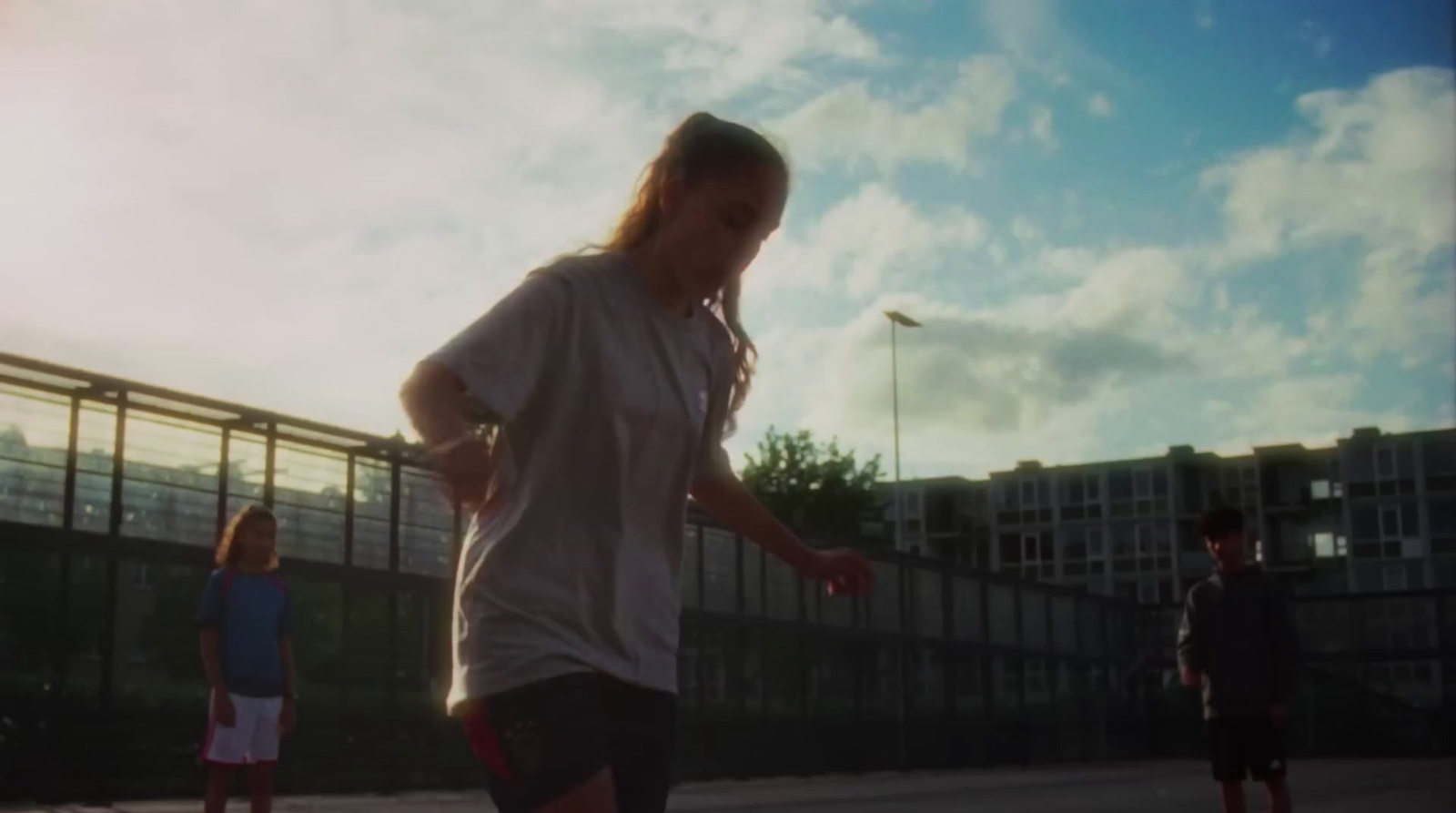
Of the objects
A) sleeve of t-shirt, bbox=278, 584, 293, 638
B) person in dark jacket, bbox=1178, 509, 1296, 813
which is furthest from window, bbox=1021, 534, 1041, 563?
sleeve of t-shirt, bbox=278, 584, 293, 638

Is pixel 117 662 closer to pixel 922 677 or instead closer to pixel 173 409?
pixel 173 409

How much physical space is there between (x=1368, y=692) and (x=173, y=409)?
902 inches

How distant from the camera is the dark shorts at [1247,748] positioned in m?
8.45

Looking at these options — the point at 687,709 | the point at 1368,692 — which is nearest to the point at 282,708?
the point at 687,709

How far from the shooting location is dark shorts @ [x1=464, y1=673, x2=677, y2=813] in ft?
8.54

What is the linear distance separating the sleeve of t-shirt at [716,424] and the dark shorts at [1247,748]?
587 centimetres

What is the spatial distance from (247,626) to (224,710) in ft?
1.25

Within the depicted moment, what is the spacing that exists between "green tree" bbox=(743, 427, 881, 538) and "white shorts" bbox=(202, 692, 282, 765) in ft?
153

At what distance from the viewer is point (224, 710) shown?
314 inches

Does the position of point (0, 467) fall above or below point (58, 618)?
above

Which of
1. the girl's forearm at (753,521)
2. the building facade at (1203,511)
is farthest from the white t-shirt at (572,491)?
the building facade at (1203,511)

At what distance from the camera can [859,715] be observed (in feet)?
70.8

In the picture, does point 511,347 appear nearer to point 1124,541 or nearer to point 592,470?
point 592,470

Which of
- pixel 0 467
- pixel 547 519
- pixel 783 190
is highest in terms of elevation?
pixel 0 467
